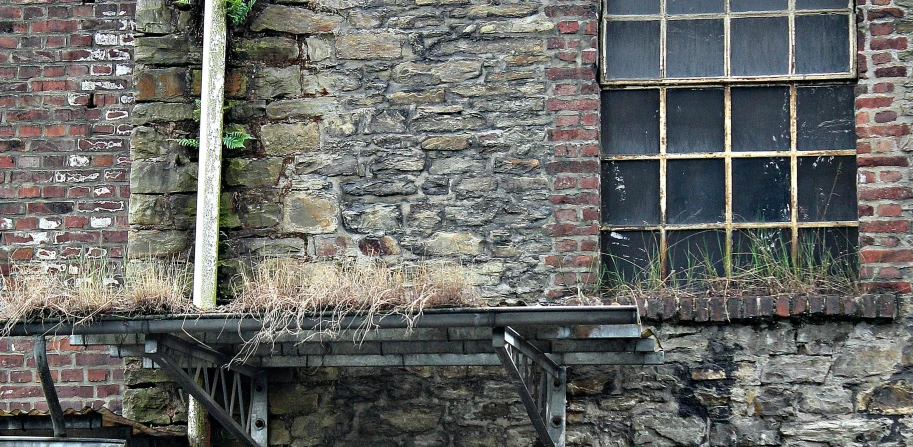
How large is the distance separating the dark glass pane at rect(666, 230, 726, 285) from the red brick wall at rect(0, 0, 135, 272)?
3.52m

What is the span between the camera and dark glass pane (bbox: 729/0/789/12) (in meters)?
6.79

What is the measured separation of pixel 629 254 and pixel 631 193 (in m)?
0.33

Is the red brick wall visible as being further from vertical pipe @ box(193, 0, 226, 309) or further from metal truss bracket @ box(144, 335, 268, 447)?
metal truss bracket @ box(144, 335, 268, 447)

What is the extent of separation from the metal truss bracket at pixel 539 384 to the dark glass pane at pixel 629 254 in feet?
2.25

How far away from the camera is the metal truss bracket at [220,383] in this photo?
5.70m

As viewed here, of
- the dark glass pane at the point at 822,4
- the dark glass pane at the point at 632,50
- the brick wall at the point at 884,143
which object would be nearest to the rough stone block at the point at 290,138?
the dark glass pane at the point at 632,50

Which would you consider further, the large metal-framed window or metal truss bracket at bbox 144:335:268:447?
the large metal-framed window

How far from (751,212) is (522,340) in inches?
65.4

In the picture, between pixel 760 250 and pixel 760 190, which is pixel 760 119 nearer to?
pixel 760 190

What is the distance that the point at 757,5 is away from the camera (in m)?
6.80

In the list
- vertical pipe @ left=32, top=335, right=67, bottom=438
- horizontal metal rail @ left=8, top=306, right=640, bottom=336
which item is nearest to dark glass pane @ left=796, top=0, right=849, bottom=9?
horizontal metal rail @ left=8, top=306, right=640, bottom=336

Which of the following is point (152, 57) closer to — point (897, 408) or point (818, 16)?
point (818, 16)

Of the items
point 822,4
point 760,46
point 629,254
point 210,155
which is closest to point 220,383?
point 210,155

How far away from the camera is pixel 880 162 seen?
21.1 feet
